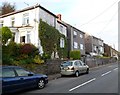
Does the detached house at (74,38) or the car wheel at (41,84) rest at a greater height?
the detached house at (74,38)

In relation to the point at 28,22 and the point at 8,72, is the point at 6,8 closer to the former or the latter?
the point at 28,22

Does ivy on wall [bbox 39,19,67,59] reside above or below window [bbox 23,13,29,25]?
below

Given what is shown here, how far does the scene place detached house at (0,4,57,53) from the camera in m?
31.7

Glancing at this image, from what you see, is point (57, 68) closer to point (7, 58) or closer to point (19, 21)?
point (7, 58)

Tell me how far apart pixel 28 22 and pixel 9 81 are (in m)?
22.4

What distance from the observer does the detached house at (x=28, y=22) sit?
31703mm

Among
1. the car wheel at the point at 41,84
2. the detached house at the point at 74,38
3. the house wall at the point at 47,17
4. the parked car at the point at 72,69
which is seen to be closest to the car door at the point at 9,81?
the car wheel at the point at 41,84

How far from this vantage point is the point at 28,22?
Result: 32.9 metres

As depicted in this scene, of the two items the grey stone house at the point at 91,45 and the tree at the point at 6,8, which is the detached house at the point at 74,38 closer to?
the grey stone house at the point at 91,45

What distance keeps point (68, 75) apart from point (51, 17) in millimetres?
15588

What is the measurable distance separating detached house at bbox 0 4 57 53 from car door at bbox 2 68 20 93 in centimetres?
1945

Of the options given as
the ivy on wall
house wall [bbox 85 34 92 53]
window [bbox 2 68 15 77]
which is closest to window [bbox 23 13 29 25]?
the ivy on wall

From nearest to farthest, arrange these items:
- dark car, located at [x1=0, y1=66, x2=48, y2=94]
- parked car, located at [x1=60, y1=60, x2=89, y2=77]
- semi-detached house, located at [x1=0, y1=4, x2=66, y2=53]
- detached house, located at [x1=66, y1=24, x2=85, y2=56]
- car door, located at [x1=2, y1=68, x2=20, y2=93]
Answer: car door, located at [x1=2, y1=68, x2=20, y2=93]
dark car, located at [x1=0, y1=66, x2=48, y2=94]
parked car, located at [x1=60, y1=60, x2=89, y2=77]
semi-detached house, located at [x1=0, y1=4, x2=66, y2=53]
detached house, located at [x1=66, y1=24, x2=85, y2=56]

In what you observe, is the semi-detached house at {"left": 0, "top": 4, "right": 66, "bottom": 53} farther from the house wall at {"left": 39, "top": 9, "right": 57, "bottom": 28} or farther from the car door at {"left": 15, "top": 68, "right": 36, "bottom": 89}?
the car door at {"left": 15, "top": 68, "right": 36, "bottom": 89}
